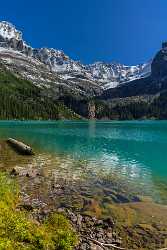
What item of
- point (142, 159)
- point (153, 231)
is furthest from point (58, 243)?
point (142, 159)

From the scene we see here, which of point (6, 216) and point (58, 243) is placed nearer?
point (58, 243)

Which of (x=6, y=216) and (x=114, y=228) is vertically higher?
(x=6, y=216)

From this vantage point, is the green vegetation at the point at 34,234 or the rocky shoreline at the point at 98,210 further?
the rocky shoreline at the point at 98,210

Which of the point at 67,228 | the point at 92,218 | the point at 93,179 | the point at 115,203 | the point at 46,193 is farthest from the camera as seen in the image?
the point at 93,179

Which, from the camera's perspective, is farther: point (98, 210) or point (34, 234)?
point (98, 210)

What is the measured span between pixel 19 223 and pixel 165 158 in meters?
51.4

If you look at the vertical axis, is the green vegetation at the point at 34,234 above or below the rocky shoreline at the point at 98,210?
above

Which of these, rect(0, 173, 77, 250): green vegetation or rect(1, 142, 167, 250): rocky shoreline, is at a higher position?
rect(0, 173, 77, 250): green vegetation

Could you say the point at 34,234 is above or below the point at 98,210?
above

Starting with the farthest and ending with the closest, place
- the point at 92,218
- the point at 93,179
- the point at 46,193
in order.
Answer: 1. the point at 93,179
2. the point at 46,193
3. the point at 92,218

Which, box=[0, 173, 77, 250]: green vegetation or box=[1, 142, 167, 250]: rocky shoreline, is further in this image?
box=[1, 142, 167, 250]: rocky shoreline

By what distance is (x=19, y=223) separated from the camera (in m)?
20.8

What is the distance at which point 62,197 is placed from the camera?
33.8m

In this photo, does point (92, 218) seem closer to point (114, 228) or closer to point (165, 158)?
point (114, 228)
